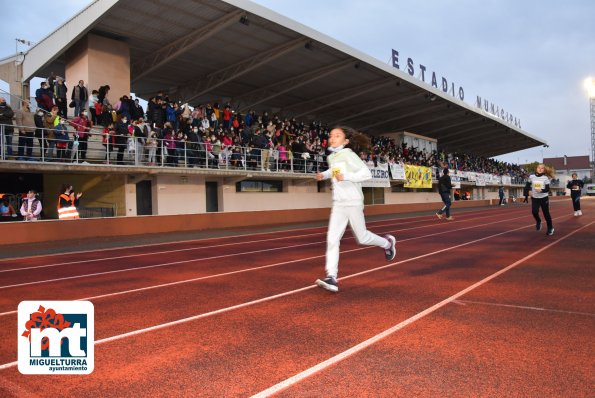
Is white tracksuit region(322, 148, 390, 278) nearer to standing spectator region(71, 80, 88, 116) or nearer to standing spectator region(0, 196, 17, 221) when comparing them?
standing spectator region(71, 80, 88, 116)

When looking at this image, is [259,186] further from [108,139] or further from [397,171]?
[397,171]

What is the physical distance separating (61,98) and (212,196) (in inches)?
314

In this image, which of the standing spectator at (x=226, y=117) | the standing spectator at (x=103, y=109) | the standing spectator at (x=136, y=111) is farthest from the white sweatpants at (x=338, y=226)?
the standing spectator at (x=226, y=117)

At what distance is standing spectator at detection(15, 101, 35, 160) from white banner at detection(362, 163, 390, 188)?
18601 mm

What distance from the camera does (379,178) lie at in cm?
2811

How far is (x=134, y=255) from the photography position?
35.6 feet

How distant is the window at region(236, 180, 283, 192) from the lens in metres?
22.9

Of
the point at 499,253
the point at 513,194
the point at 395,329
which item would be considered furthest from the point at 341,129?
the point at 513,194

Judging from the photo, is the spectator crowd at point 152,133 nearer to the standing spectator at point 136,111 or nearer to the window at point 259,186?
the standing spectator at point 136,111

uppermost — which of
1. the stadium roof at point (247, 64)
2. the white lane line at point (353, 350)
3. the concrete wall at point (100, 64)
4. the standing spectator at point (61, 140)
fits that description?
the stadium roof at point (247, 64)

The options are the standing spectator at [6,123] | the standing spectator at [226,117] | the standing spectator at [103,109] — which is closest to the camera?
the standing spectator at [6,123]

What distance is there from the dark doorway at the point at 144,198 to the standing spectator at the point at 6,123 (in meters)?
5.51

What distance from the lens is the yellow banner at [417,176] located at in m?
31.9

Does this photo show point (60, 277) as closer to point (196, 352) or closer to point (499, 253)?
point (196, 352)
